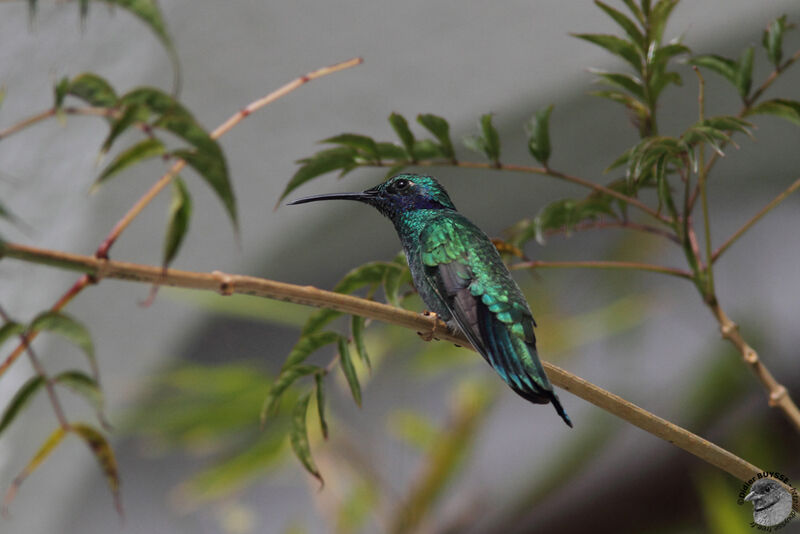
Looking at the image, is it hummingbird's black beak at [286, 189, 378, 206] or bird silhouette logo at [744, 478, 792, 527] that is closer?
bird silhouette logo at [744, 478, 792, 527]

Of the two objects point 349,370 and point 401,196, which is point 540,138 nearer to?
point 401,196

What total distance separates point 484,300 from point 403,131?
168mm

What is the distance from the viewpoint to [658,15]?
646 millimetres

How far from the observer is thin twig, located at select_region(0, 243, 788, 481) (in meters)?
0.41

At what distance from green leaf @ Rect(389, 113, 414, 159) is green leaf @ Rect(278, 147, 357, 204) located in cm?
4

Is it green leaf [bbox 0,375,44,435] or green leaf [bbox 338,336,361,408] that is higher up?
green leaf [bbox 0,375,44,435]

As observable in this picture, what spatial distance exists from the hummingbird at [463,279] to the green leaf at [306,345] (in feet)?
0.30

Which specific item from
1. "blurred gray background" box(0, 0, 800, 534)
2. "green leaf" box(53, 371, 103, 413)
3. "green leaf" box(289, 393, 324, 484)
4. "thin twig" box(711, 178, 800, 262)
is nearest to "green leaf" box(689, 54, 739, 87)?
"thin twig" box(711, 178, 800, 262)

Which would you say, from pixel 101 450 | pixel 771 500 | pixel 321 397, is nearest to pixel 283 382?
pixel 321 397

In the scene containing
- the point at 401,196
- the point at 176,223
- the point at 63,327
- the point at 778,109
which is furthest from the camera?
the point at 401,196

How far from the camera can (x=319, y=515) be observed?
123 inches

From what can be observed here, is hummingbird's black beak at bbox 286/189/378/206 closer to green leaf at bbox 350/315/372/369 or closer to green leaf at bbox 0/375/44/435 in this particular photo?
green leaf at bbox 350/315/372/369

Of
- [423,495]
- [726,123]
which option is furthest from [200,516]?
[726,123]

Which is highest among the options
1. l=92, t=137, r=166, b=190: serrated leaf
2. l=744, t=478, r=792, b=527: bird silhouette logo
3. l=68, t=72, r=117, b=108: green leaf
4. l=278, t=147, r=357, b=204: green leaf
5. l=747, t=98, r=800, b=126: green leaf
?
l=68, t=72, r=117, b=108: green leaf
